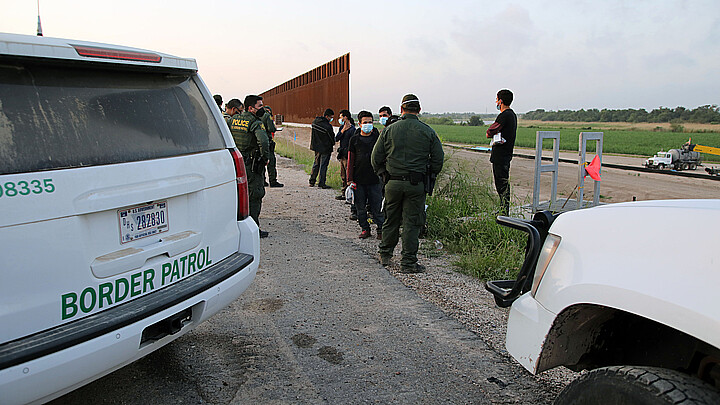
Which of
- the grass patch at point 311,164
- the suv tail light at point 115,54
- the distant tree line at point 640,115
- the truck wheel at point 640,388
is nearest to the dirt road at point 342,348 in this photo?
the truck wheel at point 640,388

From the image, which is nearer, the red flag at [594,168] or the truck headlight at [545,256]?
the truck headlight at [545,256]

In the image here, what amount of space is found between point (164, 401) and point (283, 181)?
10.9 meters

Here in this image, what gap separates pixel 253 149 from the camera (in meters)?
7.39

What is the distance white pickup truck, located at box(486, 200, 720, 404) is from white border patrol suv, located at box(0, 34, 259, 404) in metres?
1.68

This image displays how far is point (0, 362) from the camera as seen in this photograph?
1.96 meters

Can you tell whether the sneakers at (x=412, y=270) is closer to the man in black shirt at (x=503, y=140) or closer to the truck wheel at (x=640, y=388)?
the man in black shirt at (x=503, y=140)

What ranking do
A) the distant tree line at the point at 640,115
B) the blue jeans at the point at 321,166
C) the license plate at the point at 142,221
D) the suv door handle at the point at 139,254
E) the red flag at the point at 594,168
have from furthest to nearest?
the distant tree line at the point at 640,115 < the blue jeans at the point at 321,166 < the red flag at the point at 594,168 < the license plate at the point at 142,221 < the suv door handle at the point at 139,254

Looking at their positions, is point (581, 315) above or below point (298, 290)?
above

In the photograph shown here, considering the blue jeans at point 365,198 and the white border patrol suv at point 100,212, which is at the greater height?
the white border patrol suv at point 100,212

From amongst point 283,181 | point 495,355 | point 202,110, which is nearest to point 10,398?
point 202,110

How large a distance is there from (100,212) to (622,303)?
219 cm

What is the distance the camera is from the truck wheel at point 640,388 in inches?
62.7

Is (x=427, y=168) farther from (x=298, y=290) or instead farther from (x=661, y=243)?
(x=661, y=243)

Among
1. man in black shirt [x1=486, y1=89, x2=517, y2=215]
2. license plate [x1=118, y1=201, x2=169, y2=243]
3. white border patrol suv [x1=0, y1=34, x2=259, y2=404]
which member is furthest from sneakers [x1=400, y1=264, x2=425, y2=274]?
license plate [x1=118, y1=201, x2=169, y2=243]
